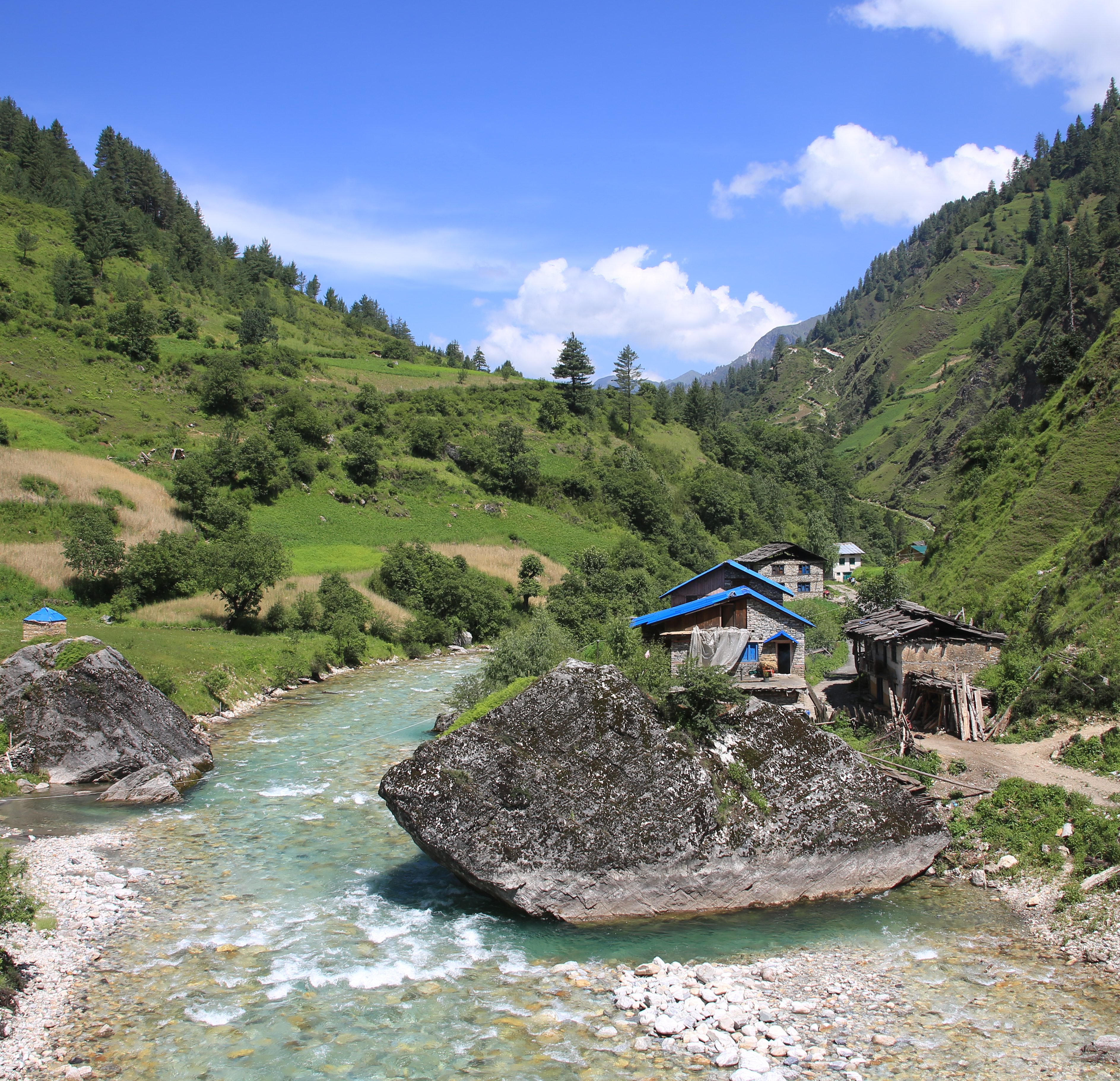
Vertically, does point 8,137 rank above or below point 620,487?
above

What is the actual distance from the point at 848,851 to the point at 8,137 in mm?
176128

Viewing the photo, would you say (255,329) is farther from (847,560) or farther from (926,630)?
(926,630)

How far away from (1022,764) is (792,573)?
62.6 metres

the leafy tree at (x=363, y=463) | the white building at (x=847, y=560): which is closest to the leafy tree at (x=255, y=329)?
the leafy tree at (x=363, y=463)

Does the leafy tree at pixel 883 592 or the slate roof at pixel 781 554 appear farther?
the slate roof at pixel 781 554

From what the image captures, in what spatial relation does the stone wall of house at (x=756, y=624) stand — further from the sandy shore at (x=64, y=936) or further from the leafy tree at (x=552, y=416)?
the leafy tree at (x=552, y=416)

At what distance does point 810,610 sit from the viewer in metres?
66.2

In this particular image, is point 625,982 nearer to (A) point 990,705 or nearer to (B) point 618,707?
(B) point 618,707

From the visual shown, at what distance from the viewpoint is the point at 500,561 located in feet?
241

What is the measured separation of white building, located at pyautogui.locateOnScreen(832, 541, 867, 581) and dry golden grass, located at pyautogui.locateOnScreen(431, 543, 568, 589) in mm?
58096

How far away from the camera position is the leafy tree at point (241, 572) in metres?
46.0

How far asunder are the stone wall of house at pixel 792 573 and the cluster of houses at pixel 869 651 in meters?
44.9

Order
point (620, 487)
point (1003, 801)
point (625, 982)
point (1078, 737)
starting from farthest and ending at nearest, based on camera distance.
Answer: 1. point (620, 487)
2. point (1078, 737)
3. point (1003, 801)
4. point (625, 982)

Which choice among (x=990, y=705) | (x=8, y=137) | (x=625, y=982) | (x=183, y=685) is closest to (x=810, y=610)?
(x=990, y=705)
